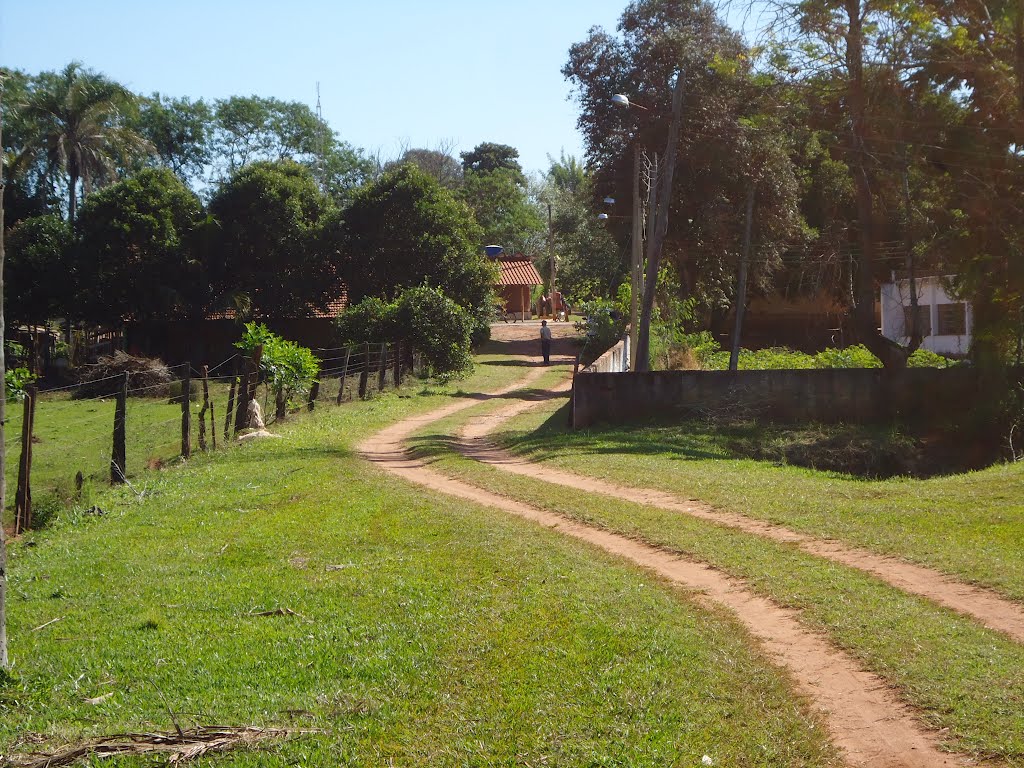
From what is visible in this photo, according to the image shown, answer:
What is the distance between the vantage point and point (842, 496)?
38.3ft

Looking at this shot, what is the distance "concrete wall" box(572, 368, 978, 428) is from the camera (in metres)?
20.0

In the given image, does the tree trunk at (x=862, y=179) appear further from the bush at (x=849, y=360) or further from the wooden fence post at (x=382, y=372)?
the wooden fence post at (x=382, y=372)

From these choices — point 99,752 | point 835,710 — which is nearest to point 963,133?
point 835,710

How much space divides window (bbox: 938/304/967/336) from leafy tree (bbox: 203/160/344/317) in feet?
74.6

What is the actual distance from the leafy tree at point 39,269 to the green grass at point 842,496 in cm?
2839

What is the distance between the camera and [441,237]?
125 feet

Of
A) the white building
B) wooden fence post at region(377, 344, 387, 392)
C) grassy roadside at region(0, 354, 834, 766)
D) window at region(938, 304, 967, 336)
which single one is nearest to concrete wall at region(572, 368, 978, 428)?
wooden fence post at region(377, 344, 387, 392)

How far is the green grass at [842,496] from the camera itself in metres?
8.58

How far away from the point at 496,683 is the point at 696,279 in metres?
38.7

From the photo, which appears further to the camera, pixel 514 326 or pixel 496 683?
pixel 514 326

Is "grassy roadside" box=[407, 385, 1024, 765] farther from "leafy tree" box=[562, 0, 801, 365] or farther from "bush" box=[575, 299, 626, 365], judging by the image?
"leafy tree" box=[562, 0, 801, 365]

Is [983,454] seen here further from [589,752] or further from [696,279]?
[696,279]

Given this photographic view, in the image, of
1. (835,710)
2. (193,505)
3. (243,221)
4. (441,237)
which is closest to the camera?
(835,710)

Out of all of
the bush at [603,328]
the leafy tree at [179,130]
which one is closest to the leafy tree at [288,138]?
the leafy tree at [179,130]
